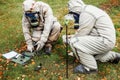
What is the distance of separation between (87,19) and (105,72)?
140cm

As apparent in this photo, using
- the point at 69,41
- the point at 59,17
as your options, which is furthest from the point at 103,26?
the point at 59,17

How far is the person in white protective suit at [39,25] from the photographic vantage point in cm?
817

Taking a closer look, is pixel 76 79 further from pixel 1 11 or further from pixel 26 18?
pixel 1 11

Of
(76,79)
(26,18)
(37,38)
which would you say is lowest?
(76,79)

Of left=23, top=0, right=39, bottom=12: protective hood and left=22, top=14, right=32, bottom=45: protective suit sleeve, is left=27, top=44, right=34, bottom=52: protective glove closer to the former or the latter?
left=22, top=14, right=32, bottom=45: protective suit sleeve

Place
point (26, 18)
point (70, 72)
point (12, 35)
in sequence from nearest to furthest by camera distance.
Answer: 1. point (70, 72)
2. point (26, 18)
3. point (12, 35)

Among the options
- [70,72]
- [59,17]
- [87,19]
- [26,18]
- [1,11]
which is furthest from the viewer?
[1,11]

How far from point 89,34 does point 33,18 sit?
1.66m

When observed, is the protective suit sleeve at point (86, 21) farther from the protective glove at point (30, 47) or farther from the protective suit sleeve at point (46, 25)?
the protective glove at point (30, 47)

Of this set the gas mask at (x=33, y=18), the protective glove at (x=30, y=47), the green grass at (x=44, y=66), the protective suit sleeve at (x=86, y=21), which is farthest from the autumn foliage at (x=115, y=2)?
the protective suit sleeve at (x=86, y=21)

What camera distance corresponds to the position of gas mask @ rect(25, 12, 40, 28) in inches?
323

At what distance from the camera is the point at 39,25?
866 centimetres

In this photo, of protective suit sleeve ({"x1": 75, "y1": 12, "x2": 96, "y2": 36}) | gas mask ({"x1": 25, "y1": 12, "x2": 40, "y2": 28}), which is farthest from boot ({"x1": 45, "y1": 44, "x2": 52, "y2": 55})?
protective suit sleeve ({"x1": 75, "y1": 12, "x2": 96, "y2": 36})

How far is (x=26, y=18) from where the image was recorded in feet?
28.0
